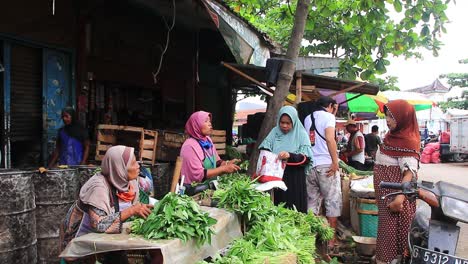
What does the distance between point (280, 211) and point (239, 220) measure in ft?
2.01

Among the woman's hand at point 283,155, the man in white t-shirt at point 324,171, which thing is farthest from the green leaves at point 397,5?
the woman's hand at point 283,155

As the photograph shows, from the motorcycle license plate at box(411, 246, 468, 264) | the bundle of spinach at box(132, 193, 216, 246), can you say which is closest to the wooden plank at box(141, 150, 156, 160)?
the bundle of spinach at box(132, 193, 216, 246)

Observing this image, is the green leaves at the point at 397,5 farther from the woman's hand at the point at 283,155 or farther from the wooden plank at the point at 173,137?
the wooden plank at the point at 173,137

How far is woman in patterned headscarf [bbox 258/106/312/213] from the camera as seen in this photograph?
480cm

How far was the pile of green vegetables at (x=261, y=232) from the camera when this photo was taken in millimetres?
2701

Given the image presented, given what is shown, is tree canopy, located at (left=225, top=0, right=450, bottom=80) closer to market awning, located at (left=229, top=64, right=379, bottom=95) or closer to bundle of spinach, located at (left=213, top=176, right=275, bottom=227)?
market awning, located at (left=229, top=64, right=379, bottom=95)

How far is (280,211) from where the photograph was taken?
3.72m

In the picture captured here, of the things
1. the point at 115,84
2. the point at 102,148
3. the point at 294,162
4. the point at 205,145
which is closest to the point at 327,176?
the point at 294,162

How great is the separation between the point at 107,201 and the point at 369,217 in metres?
4.01

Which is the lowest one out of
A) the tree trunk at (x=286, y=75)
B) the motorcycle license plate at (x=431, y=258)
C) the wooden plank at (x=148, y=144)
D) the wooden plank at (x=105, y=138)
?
the motorcycle license plate at (x=431, y=258)

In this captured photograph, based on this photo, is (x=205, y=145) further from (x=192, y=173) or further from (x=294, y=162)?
(x=294, y=162)

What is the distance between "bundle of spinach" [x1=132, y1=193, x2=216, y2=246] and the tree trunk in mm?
2452

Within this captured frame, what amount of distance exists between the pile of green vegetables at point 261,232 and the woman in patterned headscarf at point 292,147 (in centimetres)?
106

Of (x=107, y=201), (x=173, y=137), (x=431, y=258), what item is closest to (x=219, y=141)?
(x=173, y=137)
